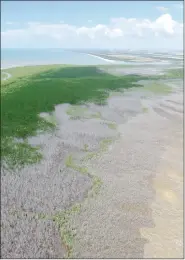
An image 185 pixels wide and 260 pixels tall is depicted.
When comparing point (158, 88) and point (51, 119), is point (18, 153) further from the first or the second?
point (158, 88)

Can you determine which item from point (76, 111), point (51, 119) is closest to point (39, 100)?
point (76, 111)

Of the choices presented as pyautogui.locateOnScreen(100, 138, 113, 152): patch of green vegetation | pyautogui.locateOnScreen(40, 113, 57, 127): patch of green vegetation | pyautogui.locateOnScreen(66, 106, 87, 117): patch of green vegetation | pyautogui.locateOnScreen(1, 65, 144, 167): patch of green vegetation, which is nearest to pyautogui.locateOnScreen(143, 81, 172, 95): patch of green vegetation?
pyautogui.locateOnScreen(1, 65, 144, 167): patch of green vegetation

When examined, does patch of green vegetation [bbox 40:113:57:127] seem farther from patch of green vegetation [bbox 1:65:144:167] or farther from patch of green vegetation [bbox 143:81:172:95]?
patch of green vegetation [bbox 143:81:172:95]

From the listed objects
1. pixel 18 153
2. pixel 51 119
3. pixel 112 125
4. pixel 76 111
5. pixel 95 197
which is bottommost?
pixel 95 197

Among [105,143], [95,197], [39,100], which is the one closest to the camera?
[95,197]

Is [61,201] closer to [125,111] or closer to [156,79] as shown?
[125,111]

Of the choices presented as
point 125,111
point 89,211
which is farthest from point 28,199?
point 125,111
